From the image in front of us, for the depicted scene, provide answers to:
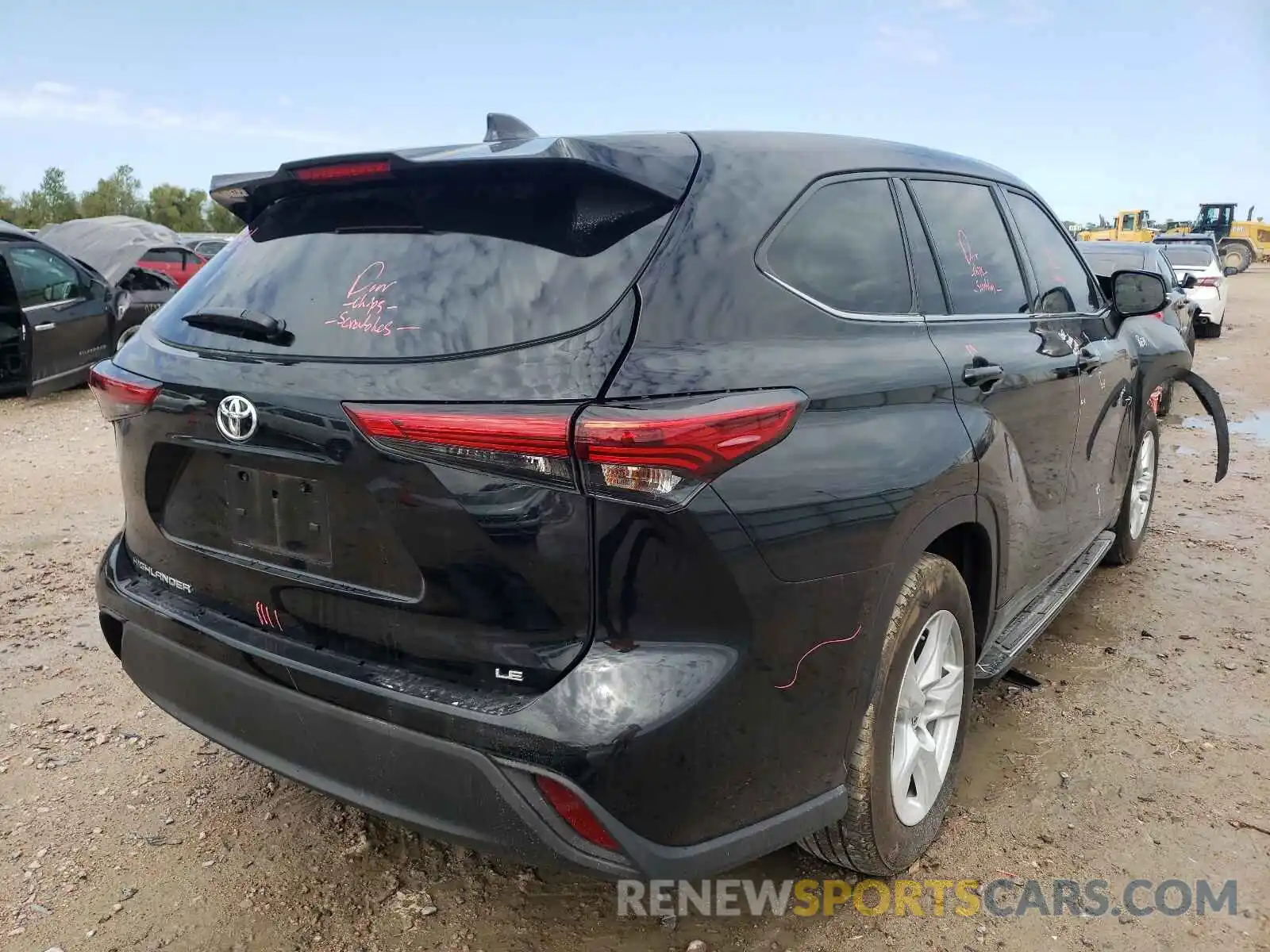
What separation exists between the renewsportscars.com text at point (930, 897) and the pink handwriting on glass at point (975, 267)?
1658 mm

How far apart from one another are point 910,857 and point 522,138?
6.50 feet

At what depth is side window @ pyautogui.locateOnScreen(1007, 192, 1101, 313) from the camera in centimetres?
338

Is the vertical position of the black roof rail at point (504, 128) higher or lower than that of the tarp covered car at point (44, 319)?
higher

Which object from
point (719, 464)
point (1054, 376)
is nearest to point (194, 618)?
point (719, 464)

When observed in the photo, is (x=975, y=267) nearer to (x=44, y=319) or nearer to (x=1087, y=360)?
(x=1087, y=360)

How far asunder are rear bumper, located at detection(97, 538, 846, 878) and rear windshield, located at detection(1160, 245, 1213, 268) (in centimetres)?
1652

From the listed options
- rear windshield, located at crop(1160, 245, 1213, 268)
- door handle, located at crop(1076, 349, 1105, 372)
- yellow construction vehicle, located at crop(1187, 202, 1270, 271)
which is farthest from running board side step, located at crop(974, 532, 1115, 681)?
yellow construction vehicle, located at crop(1187, 202, 1270, 271)

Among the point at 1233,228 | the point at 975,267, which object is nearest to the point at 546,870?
the point at 975,267

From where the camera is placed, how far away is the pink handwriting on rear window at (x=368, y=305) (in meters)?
1.91

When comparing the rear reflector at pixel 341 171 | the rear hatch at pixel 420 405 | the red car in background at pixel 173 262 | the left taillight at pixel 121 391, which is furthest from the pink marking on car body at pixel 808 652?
the red car in background at pixel 173 262

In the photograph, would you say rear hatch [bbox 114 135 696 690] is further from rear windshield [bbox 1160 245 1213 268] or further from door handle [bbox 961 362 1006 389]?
rear windshield [bbox 1160 245 1213 268]

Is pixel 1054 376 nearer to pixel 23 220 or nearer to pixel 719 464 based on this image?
pixel 719 464

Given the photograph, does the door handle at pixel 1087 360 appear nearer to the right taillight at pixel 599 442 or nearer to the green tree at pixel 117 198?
the right taillight at pixel 599 442

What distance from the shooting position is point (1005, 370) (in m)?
2.72
